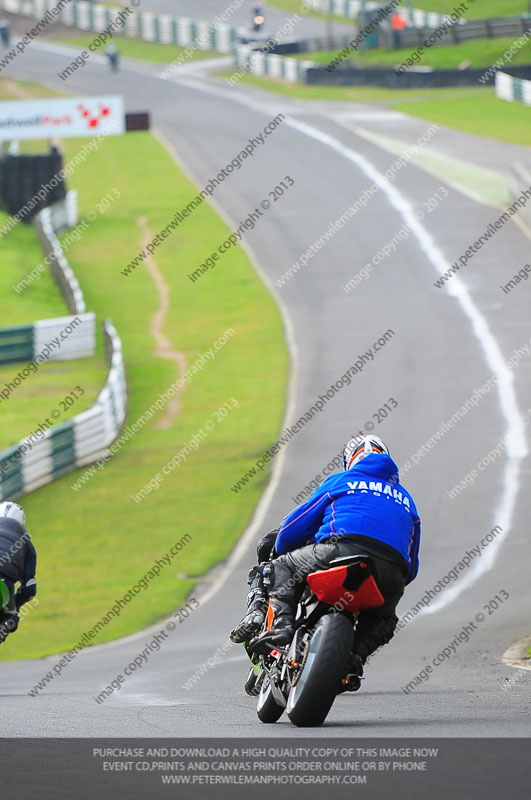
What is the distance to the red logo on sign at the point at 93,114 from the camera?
37156mm

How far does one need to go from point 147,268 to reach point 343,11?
48.7m

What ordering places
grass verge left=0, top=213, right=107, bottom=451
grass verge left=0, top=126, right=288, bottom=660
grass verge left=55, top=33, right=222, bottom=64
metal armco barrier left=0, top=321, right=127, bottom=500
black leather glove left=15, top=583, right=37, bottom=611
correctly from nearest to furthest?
1. black leather glove left=15, top=583, right=37, bottom=611
2. grass verge left=0, top=126, right=288, bottom=660
3. metal armco barrier left=0, top=321, right=127, bottom=500
4. grass verge left=0, top=213, right=107, bottom=451
5. grass verge left=55, top=33, right=222, bottom=64

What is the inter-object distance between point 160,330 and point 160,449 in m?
8.09

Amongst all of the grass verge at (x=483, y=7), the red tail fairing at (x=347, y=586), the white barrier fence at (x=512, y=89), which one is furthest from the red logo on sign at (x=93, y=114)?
the grass verge at (x=483, y=7)

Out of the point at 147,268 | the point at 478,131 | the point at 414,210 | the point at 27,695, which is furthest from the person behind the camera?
the point at 478,131

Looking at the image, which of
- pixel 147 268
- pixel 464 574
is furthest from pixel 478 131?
pixel 464 574

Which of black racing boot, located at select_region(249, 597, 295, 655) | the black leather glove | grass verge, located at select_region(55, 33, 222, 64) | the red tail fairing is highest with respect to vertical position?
the red tail fairing

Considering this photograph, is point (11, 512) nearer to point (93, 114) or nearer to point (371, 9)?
point (93, 114)

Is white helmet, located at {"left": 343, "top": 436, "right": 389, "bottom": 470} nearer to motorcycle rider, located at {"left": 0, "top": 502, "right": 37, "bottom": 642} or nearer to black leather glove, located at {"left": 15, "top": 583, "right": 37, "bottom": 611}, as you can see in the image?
motorcycle rider, located at {"left": 0, "top": 502, "right": 37, "bottom": 642}

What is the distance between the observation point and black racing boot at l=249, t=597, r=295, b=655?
23.1 ft

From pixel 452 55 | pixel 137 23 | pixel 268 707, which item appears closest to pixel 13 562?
pixel 268 707

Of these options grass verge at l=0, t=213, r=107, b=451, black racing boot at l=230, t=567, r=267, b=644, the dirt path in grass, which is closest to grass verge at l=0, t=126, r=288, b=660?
the dirt path in grass

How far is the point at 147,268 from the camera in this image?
33.9 meters
